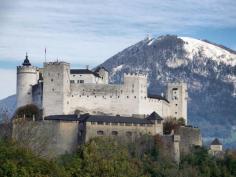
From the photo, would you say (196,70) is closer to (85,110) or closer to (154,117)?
(85,110)

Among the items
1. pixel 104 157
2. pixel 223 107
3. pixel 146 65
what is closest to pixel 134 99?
pixel 104 157

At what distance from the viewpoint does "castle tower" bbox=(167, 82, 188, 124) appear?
291 ft

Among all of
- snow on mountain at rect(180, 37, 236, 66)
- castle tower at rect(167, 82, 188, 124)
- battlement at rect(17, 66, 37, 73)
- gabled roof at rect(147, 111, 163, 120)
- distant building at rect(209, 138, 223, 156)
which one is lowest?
distant building at rect(209, 138, 223, 156)

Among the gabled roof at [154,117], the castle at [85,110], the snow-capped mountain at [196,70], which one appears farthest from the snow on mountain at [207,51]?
the gabled roof at [154,117]

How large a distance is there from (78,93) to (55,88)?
204 centimetres

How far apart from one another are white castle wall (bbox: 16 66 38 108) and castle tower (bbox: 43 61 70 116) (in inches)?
97.1

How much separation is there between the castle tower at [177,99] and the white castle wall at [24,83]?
1331cm

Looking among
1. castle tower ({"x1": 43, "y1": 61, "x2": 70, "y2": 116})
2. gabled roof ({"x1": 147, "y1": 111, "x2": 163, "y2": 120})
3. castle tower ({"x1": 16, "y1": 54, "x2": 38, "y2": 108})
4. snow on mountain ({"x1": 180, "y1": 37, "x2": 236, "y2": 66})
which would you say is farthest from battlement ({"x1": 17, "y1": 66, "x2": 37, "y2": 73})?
snow on mountain ({"x1": 180, "y1": 37, "x2": 236, "y2": 66})

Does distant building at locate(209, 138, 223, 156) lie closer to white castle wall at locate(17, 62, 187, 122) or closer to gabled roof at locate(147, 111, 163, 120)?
white castle wall at locate(17, 62, 187, 122)

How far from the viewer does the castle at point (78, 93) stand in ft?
267

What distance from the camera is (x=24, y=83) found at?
83750 mm

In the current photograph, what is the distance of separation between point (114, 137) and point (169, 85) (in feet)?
48.2

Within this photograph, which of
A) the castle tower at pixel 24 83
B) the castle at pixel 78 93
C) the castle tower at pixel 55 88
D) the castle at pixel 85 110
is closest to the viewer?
the castle at pixel 85 110

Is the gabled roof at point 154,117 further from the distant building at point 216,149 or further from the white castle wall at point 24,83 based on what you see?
the white castle wall at point 24,83
